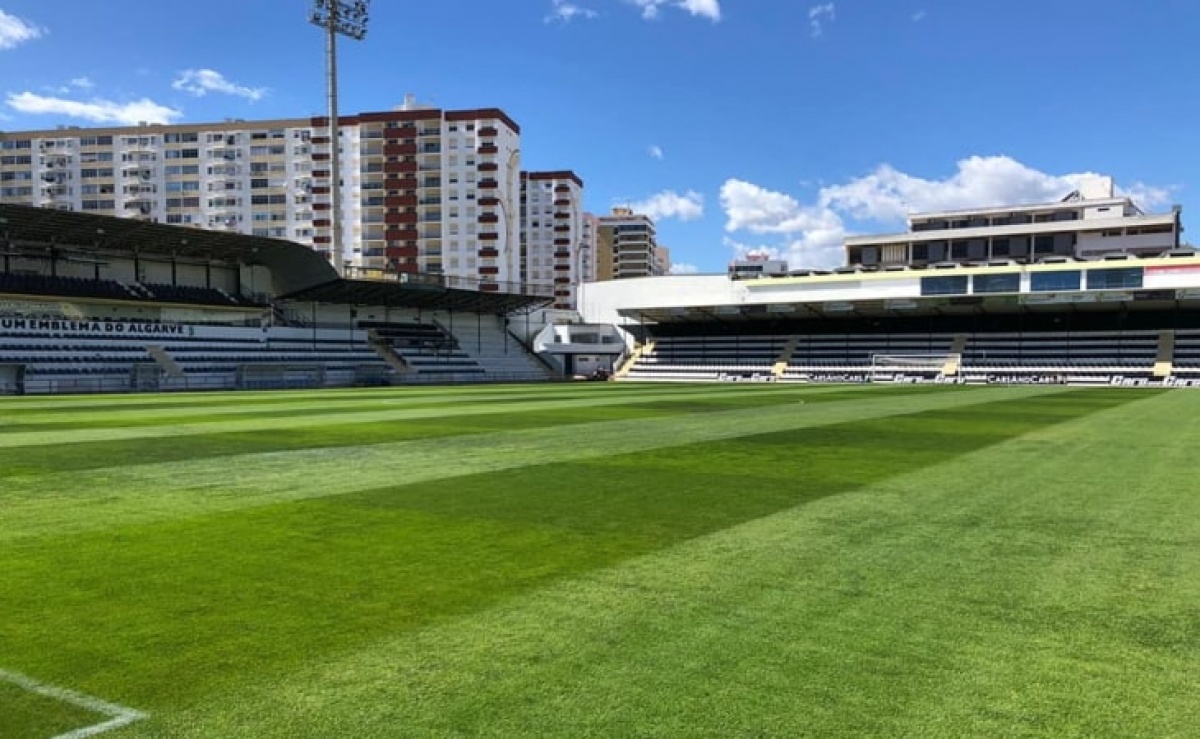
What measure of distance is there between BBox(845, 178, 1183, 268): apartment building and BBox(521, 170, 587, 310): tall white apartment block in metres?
56.6

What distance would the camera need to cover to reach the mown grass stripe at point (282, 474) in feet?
26.8

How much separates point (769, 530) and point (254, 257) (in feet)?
184

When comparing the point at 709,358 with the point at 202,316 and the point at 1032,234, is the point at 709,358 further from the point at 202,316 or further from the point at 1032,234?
the point at 1032,234

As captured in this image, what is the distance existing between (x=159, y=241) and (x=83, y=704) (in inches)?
2112

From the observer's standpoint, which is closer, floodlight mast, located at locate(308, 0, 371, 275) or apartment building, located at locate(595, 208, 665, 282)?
floodlight mast, located at locate(308, 0, 371, 275)

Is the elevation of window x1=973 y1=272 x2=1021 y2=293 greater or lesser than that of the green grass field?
greater

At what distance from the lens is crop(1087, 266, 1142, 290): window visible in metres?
52.7

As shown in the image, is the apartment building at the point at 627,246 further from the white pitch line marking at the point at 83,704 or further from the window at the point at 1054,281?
the white pitch line marking at the point at 83,704

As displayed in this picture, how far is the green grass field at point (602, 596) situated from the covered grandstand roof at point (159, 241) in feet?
130

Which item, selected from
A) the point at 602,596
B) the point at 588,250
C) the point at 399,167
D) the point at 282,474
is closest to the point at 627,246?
the point at 588,250

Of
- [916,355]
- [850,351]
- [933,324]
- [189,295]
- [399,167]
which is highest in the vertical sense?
[399,167]

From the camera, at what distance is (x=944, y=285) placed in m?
58.8

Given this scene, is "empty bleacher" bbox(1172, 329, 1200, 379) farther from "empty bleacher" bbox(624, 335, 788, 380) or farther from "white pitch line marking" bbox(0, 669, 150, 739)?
"white pitch line marking" bbox(0, 669, 150, 739)

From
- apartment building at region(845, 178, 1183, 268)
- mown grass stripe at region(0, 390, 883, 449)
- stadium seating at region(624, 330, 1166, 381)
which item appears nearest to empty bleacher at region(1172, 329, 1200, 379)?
stadium seating at region(624, 330, 1166, 381)
